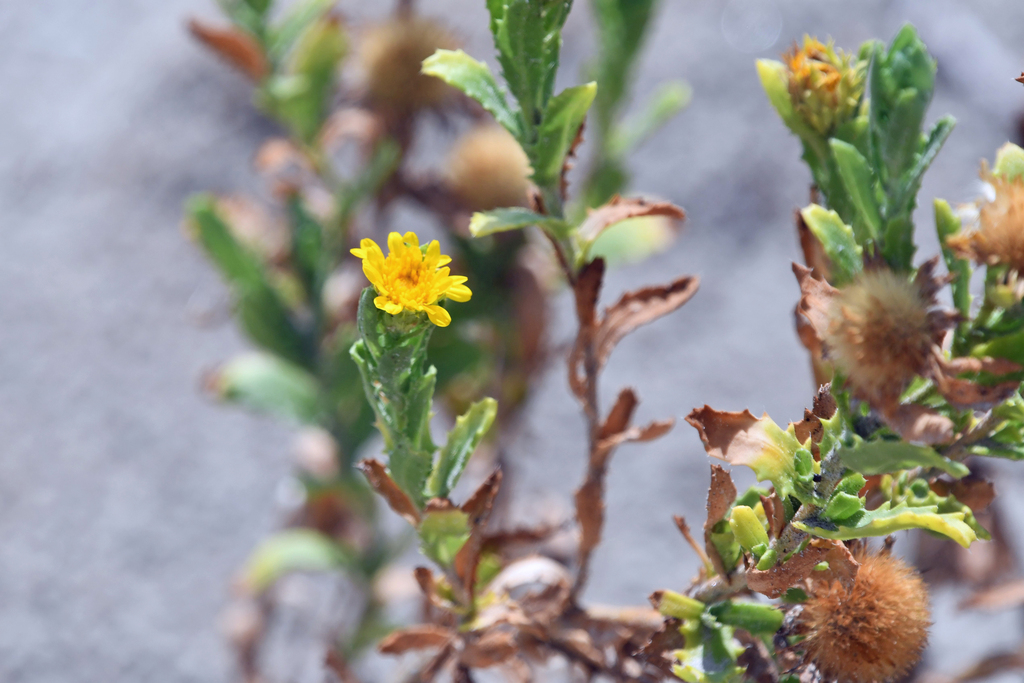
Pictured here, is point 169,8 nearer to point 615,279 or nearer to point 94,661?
point 615,279

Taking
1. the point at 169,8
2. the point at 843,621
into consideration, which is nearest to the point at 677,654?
the point at 843,621

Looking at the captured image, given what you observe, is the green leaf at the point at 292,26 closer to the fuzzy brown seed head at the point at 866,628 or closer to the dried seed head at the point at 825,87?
the dried seed head at the point at 825,87

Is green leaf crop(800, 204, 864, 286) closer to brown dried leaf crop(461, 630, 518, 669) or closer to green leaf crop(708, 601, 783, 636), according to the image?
green leaf crop(708, 601, 783, 636)

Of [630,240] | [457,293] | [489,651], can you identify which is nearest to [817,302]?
[457,293]

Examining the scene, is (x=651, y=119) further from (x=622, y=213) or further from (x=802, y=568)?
(x=802, y=568)

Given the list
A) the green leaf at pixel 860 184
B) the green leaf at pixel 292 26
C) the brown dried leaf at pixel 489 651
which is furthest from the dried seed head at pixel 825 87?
the green leaf at pixel 292 26
